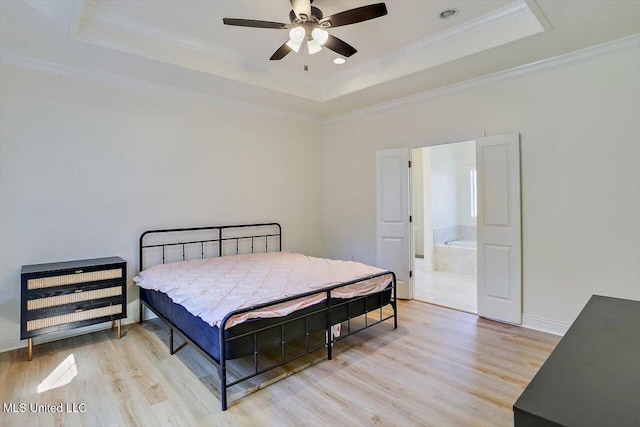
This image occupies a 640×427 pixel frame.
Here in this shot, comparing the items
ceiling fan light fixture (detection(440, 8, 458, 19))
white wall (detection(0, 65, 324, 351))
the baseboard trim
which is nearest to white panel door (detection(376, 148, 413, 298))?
the baseboard trim

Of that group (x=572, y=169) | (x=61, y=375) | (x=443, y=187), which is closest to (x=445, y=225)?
(x=443, y=187)

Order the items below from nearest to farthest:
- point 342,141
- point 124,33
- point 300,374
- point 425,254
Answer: point 300,374 → point 124,33 → point 342,141 → point 425,254

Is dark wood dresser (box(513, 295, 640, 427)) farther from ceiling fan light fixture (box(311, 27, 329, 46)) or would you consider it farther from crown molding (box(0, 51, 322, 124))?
crown molding (box(0, 51, 322, 124))

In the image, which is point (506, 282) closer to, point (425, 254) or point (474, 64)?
point (474, 64)

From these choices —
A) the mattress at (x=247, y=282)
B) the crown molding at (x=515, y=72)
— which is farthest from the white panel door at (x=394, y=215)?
the mattress at (x=247, y=282)

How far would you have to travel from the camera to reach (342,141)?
5.78 metres

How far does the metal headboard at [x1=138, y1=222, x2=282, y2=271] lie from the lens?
4176 millimetres

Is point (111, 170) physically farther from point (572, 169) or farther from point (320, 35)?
point (572, 169)

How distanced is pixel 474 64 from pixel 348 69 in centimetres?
156

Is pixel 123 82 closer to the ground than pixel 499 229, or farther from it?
farther from it

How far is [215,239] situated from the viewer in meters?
4.71

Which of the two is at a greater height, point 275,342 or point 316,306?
point 316,306

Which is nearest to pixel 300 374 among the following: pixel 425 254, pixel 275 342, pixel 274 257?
pixel 275 342

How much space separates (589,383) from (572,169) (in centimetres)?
334
